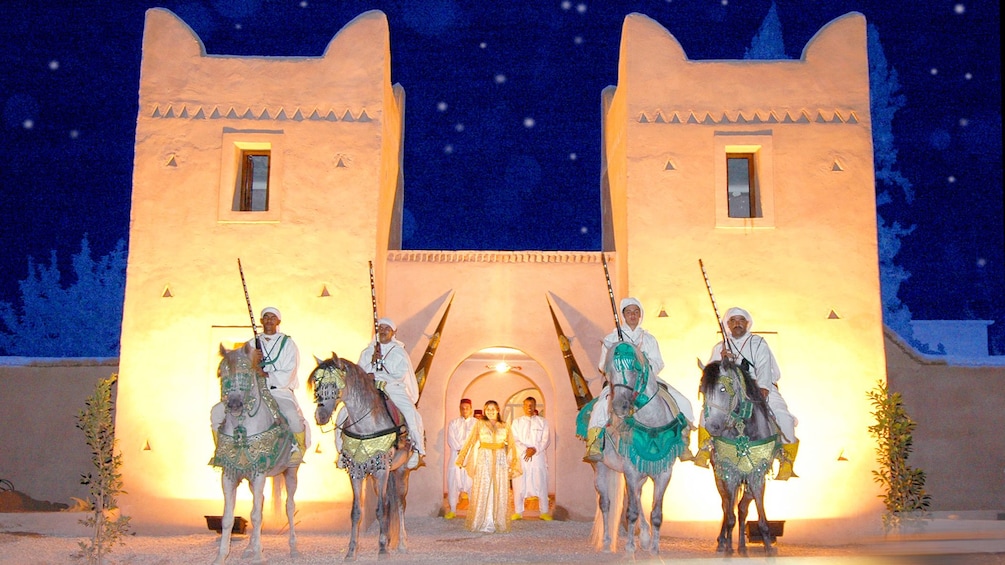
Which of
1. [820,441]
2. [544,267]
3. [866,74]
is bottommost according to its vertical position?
[820,441]

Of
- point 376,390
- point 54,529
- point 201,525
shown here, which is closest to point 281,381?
point 376,390

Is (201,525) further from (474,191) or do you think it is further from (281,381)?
(474,191)

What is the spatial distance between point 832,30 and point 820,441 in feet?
16.5

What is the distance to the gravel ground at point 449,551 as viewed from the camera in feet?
25.8

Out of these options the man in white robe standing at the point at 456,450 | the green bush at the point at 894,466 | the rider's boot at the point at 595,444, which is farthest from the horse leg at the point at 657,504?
the man in white robe standing at the point at 456,450

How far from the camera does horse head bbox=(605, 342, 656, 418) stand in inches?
309

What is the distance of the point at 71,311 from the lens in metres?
19.5

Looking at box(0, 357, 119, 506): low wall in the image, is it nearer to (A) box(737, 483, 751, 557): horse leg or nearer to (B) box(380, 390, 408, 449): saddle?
(B) box(380, 390, 408, 449): saddle

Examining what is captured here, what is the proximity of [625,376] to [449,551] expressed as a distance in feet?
9.21

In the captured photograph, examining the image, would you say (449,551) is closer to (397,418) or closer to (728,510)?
(397,418)

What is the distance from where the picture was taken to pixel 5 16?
58.9ft

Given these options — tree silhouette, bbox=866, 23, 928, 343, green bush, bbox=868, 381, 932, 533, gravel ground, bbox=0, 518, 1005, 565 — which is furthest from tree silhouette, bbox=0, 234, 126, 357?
tree silhouette, bbox=866, 23, 928, 343

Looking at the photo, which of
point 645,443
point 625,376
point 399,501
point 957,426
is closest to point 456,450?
point 399,501

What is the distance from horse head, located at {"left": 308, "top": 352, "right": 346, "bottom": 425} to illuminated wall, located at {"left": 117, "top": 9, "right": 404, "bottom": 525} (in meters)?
3.25
